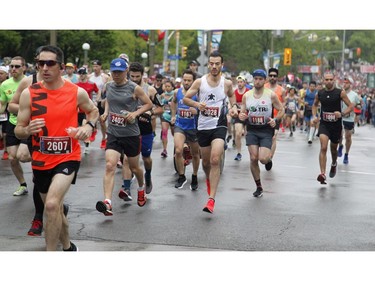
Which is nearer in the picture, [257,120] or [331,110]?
[257,120]

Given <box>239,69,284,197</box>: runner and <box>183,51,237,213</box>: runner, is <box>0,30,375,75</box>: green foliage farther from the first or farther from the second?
<box>183,51,237,213</box>: runner

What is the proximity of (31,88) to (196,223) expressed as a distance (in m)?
2.98

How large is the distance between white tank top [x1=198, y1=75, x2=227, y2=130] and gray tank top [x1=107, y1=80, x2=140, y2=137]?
3.25 ft

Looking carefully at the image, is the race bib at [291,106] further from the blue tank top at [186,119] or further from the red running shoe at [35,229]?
the red running shoe at [35,229]

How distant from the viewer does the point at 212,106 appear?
10531mm

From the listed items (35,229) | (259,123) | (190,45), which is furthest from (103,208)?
(190,45)

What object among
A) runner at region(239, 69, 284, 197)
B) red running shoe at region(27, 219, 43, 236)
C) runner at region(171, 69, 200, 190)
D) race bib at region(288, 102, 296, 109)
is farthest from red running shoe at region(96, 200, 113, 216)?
race bib at region(288, 102, 296, 109)

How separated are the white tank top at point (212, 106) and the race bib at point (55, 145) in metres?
3.76

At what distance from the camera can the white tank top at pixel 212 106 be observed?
34.5 ft

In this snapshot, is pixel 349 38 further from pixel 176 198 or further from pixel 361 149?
pixel 176 198

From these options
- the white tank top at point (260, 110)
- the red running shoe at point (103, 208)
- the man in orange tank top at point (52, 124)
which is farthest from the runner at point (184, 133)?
the man in orange tank top at point (52, 124)

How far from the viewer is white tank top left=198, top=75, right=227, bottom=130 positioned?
10508mm

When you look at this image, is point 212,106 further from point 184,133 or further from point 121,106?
point 184,133

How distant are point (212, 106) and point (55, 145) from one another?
12.8 ft
